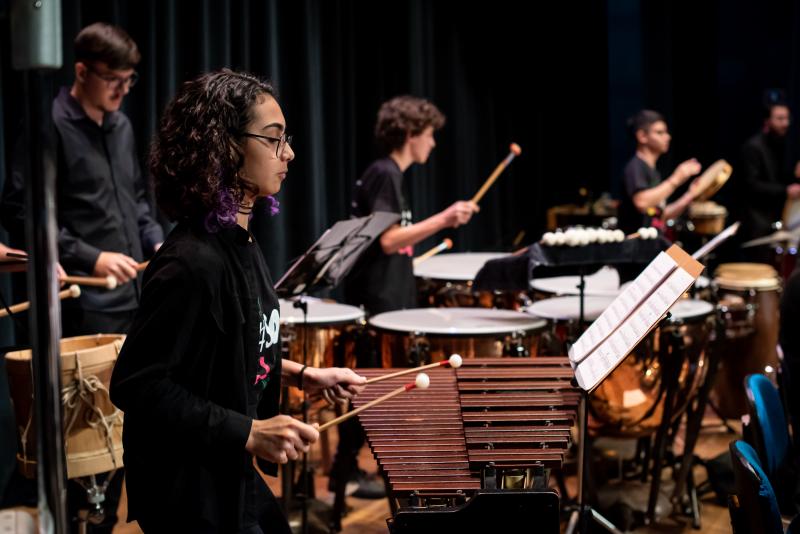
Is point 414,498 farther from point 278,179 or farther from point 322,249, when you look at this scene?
point 322,249

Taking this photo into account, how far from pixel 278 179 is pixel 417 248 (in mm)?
4757

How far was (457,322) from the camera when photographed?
3730mm

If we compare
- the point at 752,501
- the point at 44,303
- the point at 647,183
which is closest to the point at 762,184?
the point at 647,183

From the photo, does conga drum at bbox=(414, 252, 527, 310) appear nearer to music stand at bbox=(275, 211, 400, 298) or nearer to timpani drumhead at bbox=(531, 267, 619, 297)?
timpani drumhead at bbox=(531, 267, 619, 297)

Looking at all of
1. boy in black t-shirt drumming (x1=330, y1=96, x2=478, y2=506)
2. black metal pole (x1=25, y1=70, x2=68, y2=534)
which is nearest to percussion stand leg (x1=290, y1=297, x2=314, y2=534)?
boy in black t-shirt drumming (x1=330, y1=96, x2=478, y2=506)

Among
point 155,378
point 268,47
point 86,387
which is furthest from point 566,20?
point 155,378

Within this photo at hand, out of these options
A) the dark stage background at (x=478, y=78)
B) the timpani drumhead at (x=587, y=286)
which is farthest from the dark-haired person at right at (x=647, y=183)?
the dark stage background at (x=478, y=78)

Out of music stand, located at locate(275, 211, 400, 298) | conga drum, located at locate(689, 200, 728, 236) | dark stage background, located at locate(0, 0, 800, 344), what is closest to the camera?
music stand, located at locate(275, 211, 400, 298)

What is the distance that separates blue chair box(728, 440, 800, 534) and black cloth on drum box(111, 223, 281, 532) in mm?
1004

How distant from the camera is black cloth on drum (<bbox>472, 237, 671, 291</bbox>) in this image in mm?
3535

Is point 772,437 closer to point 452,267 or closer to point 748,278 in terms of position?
point 452,267

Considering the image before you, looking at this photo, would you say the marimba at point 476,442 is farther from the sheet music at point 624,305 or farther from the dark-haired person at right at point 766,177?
the dark-haired person at right at point 766,177

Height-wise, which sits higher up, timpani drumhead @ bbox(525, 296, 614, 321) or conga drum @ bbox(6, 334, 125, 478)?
timpani drumhead @ bbox(525, 296, 614, 321)

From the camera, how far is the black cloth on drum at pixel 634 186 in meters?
6.01
